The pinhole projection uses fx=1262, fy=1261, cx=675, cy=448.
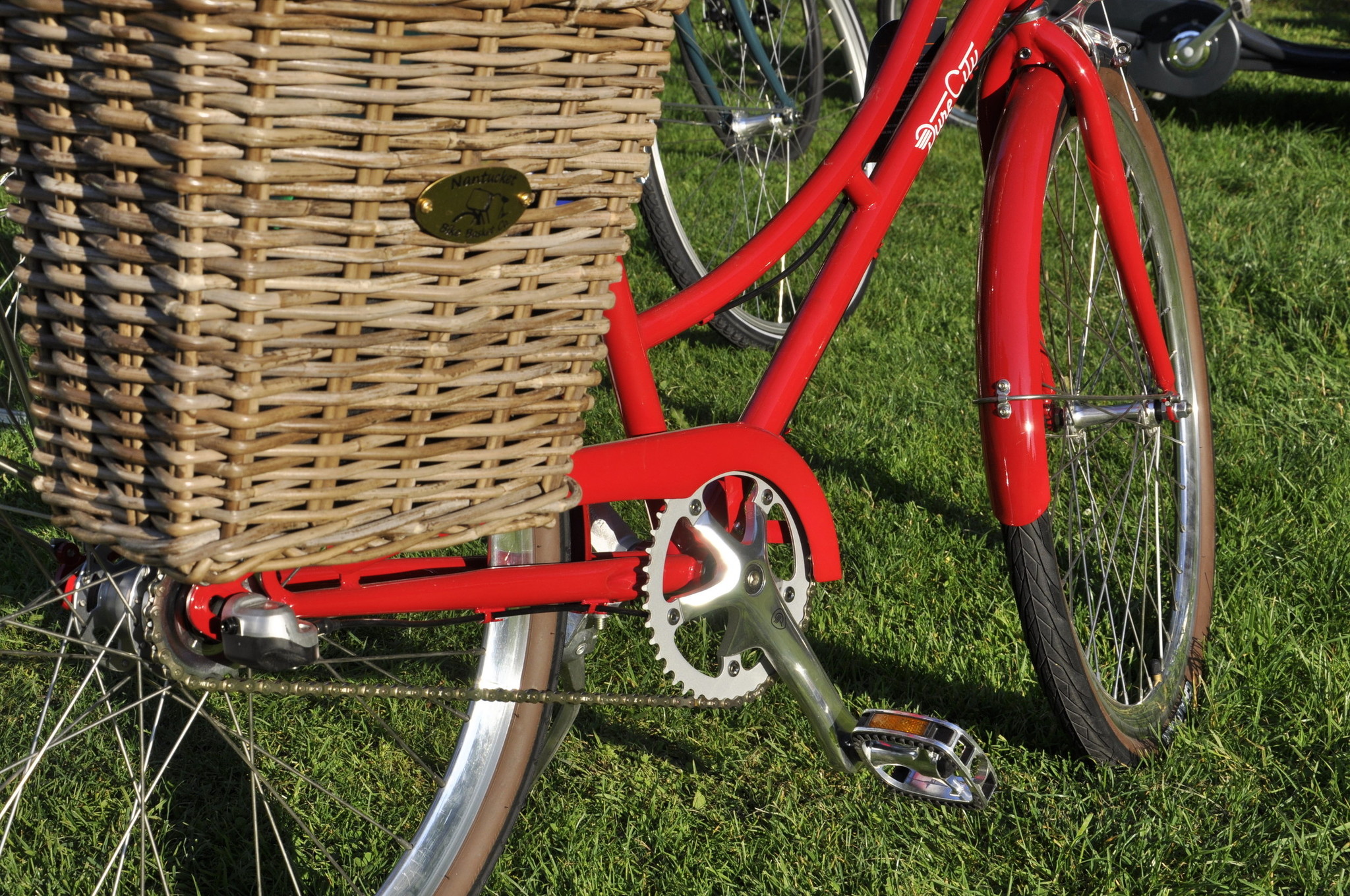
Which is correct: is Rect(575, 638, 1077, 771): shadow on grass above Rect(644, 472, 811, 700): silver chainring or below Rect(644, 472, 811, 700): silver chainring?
below

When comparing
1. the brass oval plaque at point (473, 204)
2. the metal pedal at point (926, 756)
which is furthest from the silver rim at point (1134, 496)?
the brass oval plaque at point (473, 204)

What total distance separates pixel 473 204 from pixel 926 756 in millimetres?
932

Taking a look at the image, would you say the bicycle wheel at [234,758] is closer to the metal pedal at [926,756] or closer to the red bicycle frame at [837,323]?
the red bicycle frame at [837,323]

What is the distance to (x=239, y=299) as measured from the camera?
2.98 feet

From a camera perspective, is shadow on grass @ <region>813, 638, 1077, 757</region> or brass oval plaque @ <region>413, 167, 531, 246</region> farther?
shadow on grass @ <region>813, 638, 1077, 757</region>

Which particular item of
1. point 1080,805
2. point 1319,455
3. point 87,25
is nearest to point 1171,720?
point 1080,805

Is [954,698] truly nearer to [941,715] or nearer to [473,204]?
[941,715]

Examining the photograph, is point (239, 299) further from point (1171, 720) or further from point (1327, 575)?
point (1327, 575)

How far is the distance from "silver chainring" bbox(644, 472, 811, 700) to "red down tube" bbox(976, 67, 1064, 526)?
0.28 metres

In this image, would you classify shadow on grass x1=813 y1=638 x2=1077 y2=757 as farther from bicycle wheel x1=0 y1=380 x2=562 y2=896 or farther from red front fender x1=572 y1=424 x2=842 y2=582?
bicycle wheel x1=0 y1=380 x2=562 y2=896

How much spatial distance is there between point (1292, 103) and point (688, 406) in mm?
3378

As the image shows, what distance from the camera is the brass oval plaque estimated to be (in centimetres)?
97

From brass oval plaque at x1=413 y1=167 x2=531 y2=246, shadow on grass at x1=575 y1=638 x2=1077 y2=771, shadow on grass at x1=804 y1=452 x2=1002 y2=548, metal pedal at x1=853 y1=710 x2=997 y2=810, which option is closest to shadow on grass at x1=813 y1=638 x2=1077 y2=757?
shadow on grass at x1=575 y1=638 x2=1077 y2=771

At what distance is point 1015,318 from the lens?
1.57m
